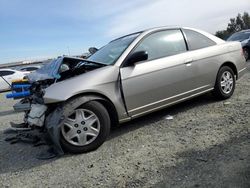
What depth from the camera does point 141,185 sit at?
11.0 feet

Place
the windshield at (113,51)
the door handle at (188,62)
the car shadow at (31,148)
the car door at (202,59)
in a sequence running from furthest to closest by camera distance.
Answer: the car door at (202,59)
the door handle at (188,62)
the windshield at (113,51)
the car shadow at (31,148)

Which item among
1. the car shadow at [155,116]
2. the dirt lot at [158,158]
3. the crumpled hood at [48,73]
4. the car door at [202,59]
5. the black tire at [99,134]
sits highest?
the crumpled hood at [48,73]

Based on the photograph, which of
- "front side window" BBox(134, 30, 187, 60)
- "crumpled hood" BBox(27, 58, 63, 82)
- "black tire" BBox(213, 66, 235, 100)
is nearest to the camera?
"crumpled hood" BBox(27, 58, 63, 82)

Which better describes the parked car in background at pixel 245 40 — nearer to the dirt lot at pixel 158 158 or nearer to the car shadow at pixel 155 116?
the car shadow at pixel 155 116

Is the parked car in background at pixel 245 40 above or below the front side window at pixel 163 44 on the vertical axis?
below

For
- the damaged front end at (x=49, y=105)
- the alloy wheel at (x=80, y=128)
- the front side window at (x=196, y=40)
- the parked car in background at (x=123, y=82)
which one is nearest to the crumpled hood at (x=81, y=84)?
the parked car in background at (x=123, y=82)

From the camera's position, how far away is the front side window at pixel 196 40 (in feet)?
19.4

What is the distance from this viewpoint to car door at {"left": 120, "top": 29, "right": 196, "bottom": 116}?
195 inches

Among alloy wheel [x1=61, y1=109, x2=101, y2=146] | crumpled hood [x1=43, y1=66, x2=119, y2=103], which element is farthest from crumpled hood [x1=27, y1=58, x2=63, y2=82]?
alloy wheel [x1=61, y1=109, x2=101, y2=146]

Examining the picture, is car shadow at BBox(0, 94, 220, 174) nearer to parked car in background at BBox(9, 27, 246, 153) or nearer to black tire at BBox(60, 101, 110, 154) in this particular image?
black tire at BBox(60, 101, 110, 154)

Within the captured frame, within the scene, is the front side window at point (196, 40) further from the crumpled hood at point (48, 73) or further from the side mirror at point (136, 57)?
the crumpled hood at point (48, 73)

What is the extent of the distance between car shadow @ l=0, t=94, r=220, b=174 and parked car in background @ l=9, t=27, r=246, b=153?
0.39m

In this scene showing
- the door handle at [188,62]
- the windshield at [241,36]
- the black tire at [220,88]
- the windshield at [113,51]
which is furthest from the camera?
the windshield at [241,36]

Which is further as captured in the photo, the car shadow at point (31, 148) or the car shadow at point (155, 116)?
the car shadow at point (155, 116)
